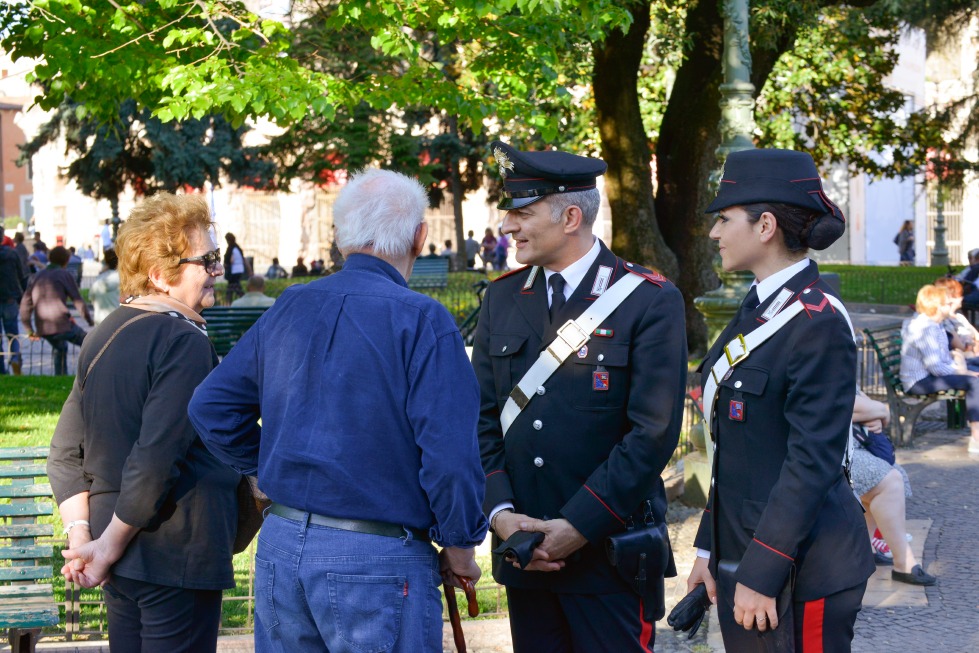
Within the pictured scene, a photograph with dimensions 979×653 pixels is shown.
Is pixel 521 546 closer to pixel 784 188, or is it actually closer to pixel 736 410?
pixel 736 410

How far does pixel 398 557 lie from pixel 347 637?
0.75ft

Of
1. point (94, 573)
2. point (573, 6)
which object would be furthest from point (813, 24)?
point (94, 573)

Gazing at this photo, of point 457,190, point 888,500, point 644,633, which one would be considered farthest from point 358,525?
point 457,190

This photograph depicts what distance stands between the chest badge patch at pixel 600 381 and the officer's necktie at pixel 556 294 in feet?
0.86

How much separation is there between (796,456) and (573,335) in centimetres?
83

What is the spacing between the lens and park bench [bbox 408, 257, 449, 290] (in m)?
22.8

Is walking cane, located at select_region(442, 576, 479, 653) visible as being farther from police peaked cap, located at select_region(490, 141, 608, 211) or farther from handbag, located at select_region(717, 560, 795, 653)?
police peaked cap, located at select_region(490, 141, 608, 211)

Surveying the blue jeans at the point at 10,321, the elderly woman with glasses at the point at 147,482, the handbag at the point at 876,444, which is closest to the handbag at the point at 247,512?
the elderly woman with glasses at the point at 147,482

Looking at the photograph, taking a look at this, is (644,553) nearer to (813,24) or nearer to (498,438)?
(498,438)

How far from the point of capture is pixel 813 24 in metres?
13.3

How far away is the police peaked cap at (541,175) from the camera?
140 inches

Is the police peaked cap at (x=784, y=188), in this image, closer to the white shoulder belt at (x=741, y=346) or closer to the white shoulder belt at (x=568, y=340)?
the white shoulder belt at (x=741, y=346)

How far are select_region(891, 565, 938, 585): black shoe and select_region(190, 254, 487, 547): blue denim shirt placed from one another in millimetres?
4118

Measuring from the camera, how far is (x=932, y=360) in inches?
413
